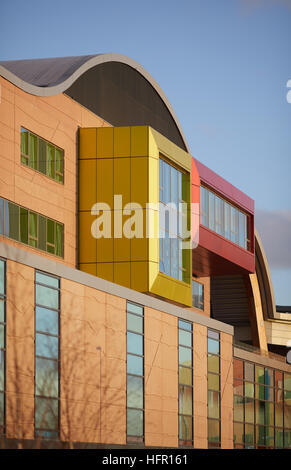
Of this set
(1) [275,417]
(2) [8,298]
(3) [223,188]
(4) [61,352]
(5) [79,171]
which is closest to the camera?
(2) [8,298]

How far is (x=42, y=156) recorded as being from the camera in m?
43.2

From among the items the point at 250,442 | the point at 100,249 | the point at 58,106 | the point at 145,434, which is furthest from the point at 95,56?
the point at 250,442

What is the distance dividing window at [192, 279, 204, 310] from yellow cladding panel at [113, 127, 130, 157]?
49.0 feet

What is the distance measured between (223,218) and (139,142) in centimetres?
1244

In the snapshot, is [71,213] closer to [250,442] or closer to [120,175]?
[120,175]

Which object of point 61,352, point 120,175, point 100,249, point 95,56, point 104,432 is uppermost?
point 95,56

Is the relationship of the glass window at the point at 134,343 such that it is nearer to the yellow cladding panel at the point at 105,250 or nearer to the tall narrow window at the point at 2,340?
the yellow cladding panel at the point at 105,250

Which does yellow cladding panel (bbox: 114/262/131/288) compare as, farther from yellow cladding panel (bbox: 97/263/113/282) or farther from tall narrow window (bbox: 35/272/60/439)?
→ tall narrow window (bbox: 35/272/60/439)

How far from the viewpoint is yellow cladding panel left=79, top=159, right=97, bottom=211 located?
152 ft

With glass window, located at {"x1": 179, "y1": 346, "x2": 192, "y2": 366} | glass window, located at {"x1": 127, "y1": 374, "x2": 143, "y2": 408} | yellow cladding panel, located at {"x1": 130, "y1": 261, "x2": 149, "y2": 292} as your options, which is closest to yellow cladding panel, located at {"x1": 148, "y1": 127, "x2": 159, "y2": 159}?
yellow cladding panel, located at {"x1": 130, "y1": 261, "x2": 149, "y2": 292}

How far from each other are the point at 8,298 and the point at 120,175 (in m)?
13.5

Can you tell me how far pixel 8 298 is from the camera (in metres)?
34.4

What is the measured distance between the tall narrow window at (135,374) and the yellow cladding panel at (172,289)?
8.86 ft

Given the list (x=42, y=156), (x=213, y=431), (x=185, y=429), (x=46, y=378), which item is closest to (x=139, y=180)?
(x=42, y=156)
